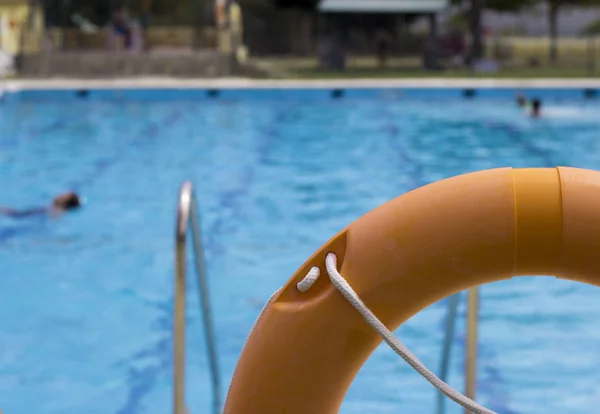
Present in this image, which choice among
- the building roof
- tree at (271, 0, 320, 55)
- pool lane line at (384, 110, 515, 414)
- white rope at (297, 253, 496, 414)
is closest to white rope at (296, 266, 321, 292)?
white rope at (297, 253, 496, 414)

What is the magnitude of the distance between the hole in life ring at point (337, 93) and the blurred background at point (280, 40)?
455cm

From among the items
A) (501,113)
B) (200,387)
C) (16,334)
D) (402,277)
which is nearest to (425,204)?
(402,277)

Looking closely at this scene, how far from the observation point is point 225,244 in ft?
21.4

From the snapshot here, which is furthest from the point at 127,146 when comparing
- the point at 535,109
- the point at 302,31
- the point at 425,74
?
the point at 302,31

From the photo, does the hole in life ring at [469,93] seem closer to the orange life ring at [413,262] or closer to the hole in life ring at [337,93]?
the hole in life ring at [337,93]

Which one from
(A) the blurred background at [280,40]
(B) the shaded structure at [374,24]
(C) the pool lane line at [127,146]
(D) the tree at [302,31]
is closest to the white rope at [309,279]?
(C) the pool lane line at [127,146]

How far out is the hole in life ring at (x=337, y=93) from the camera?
53.8 ft

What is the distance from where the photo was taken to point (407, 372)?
4457 mm

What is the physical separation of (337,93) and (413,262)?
14806mm

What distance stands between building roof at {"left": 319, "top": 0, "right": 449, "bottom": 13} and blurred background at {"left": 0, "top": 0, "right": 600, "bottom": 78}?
28 mm

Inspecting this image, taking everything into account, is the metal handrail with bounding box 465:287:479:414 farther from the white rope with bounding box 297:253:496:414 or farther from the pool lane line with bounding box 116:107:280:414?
the pool lane line with bounding box 116:107:280:414

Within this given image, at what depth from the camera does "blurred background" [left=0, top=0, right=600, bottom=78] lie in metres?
20.5

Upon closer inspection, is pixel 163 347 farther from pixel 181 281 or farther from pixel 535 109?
pixel 535 109

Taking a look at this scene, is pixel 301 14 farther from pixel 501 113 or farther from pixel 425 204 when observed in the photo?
pixel 425 204
